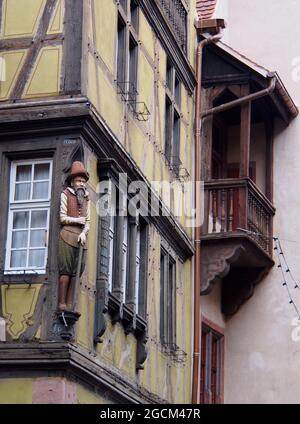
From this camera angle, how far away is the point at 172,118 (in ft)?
61.2

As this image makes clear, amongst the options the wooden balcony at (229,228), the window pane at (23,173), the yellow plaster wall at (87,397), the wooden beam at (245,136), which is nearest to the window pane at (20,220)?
the window pane at (23,173)

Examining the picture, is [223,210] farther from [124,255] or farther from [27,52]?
[27,52]

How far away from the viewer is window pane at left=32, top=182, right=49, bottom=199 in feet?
46.1

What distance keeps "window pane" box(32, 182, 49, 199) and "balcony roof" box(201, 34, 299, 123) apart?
23.1 feet

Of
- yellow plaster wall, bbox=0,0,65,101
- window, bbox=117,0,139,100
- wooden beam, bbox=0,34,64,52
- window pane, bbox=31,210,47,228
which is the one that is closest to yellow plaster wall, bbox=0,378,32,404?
window pane, bbox=31,210,47,228

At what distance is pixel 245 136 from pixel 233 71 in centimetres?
123

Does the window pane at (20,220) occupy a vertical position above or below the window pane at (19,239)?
above

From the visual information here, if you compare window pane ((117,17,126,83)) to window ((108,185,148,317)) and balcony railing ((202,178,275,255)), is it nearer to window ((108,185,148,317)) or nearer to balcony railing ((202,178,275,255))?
window ((108,185,148,317))

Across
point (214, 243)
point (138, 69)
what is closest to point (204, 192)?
point (214, 243)

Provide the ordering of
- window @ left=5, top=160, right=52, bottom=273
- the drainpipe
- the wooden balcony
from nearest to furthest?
window @ left=5, top=160, right=52, bottom=273 → the drainpipe → the wooden balcony

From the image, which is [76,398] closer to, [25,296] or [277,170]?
[25,296]

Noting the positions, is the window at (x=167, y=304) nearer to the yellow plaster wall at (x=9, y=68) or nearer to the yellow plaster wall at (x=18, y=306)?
the yellow plaster wall at (x=18, y=306)

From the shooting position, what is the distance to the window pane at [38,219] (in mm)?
13923

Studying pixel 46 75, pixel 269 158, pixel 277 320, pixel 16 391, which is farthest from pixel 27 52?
pixel 277 320
